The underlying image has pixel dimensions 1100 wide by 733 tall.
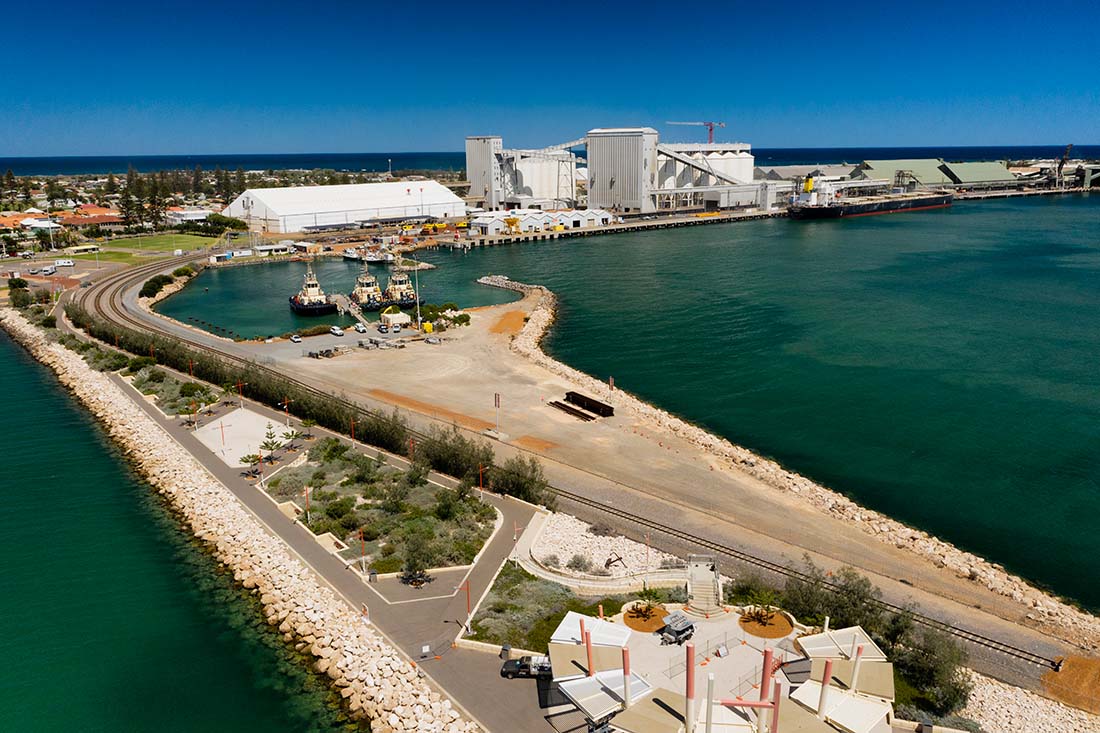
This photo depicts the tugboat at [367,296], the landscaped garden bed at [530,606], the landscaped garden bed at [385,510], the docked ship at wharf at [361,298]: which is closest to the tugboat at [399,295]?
the docked ship at wharf at [361,298]

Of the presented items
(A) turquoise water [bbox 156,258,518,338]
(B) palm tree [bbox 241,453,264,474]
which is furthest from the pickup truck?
(A) turquoise water [bbox 156,258,518,338]

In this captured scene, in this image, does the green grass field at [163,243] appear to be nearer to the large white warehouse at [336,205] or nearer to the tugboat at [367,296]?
the large white warehouse at [336,205]

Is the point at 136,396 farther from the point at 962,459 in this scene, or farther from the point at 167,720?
the point at 962,459

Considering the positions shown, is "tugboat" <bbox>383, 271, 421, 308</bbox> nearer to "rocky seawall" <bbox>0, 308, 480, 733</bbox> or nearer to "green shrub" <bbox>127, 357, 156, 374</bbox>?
"green shrub" <bbox>127, 357, 156, 374</bbox>

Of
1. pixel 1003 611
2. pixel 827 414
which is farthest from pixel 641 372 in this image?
pixel 1003 611

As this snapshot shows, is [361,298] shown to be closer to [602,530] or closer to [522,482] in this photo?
[522,482]

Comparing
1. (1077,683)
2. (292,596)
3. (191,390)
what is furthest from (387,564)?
(191,390)
